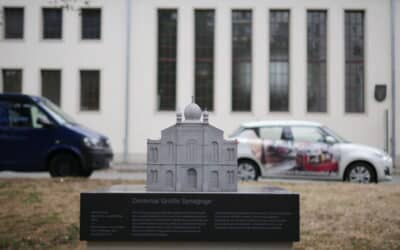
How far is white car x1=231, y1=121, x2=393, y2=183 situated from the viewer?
1438 centimetres

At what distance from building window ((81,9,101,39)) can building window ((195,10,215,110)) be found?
4.53 m

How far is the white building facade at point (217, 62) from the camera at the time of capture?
2469cm

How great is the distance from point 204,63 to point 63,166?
12726 millimetres

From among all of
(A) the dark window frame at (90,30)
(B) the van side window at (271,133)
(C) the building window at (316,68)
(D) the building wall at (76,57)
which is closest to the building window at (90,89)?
(D) the building wall at (76,57)

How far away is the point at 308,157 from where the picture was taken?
14.5m

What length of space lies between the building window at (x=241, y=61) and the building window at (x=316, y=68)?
106 inches

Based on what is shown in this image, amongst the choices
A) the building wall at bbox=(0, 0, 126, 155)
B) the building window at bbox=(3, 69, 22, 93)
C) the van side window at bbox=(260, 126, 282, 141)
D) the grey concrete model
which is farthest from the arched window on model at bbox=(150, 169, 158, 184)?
the building window at bbox=(3, 69, 22, 93)

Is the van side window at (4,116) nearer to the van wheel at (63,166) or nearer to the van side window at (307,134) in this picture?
the van wheel at (63,166)

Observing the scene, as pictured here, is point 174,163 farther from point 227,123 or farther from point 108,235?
point 227,123

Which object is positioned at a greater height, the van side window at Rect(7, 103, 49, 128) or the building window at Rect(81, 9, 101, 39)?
the building window at Rect(81, 9, 101, 39)

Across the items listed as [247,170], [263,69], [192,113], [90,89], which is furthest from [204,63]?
[192,113]

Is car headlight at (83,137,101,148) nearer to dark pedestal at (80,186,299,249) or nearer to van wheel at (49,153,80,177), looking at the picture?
van wheel at (49,153,80,177)

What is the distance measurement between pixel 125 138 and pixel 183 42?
5003 mm

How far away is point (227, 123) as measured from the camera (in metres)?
24.7
